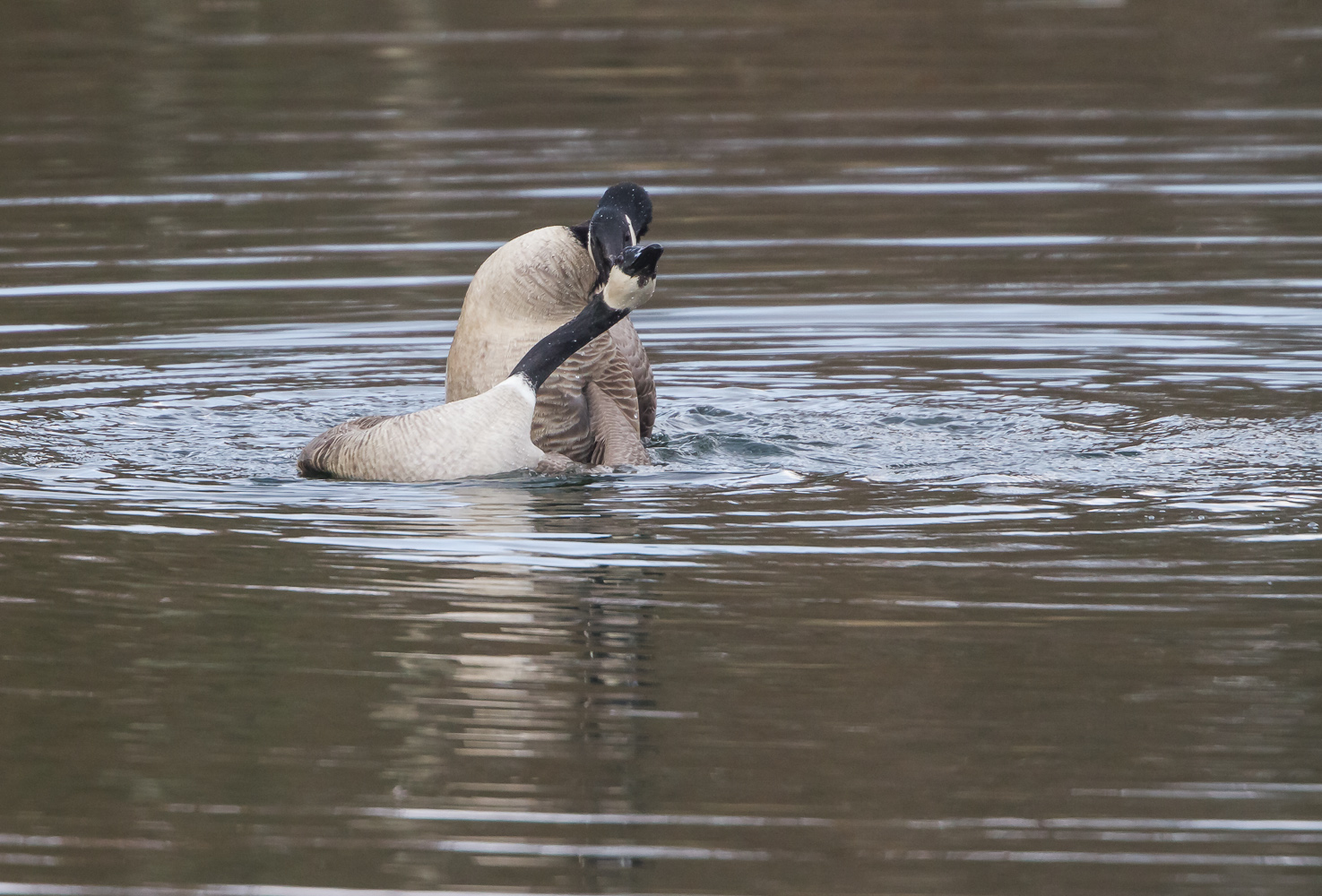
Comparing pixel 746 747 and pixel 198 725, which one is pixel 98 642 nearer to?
pixel 198 725

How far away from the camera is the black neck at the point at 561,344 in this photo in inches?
300

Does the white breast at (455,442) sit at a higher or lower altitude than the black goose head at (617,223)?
lower

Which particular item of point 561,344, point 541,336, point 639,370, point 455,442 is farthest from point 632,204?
point 639,370

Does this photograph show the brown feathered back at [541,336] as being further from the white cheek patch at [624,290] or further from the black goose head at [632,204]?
the white cheek patch at [624,290]

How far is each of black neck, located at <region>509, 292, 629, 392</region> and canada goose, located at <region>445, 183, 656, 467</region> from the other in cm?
21

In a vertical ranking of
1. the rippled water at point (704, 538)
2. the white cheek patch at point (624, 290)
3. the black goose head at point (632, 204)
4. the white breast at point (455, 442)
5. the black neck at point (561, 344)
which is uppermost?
the black goose head at point (632, 204)

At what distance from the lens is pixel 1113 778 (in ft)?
15.6

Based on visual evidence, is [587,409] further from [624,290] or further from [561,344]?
[624,290]

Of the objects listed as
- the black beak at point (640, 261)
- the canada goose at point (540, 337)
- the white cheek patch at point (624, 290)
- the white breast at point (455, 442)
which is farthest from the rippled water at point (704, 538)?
the black beak at point (640, 261)

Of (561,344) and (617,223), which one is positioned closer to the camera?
(617,223)

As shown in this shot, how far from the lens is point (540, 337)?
810 cm

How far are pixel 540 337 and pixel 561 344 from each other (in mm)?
437

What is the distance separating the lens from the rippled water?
4598 mm

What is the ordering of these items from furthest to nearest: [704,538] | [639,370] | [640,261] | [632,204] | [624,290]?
[639,370] → [632,204] → [624,290] → [640,261] → [704,538]
